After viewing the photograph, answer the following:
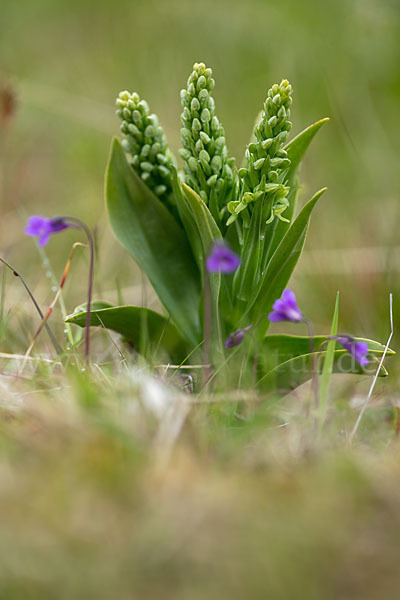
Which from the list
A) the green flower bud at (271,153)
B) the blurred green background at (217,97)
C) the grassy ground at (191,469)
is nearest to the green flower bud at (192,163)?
the green flower bud at (271,153)

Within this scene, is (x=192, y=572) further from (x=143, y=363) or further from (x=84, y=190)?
(x=84, y=190)

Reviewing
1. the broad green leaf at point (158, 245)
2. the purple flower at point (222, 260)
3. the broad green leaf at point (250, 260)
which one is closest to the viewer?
the purple flower at point (222, 260)

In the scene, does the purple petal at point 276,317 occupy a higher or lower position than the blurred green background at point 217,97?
lower

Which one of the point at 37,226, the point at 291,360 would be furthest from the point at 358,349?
the point at 37,226

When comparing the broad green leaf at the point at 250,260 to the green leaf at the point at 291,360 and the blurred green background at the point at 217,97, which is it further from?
the blurred green background at the point at 217,97

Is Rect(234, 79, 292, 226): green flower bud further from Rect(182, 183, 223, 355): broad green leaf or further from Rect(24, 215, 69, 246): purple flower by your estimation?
Rect(24, 215, 69, 246): purple flower

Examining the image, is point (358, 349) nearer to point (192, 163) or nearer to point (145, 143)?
point (192, 163)

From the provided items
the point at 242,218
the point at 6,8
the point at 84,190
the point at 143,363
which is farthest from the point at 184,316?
the point at 6,8
